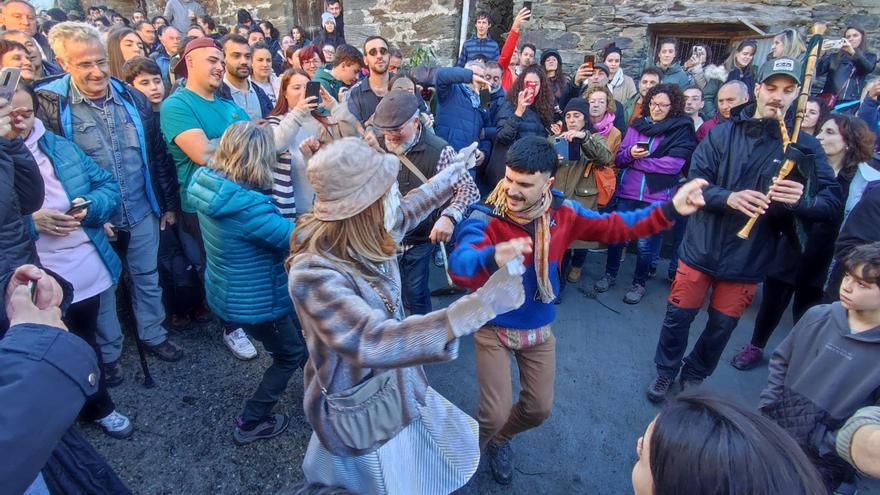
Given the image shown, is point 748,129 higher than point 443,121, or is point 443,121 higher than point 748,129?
point 748,129

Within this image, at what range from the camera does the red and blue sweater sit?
2.40 meters

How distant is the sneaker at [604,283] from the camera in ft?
16.9

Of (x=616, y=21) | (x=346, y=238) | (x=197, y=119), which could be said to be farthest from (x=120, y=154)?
(x=616, y=21)

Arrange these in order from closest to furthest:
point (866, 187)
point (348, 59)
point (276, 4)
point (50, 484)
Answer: point (50, 484) → point (866, 187) → point (348, 59) → point (276, 4)

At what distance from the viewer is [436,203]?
8.04ft

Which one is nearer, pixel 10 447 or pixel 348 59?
pixel 10 447

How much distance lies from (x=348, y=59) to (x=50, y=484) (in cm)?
497

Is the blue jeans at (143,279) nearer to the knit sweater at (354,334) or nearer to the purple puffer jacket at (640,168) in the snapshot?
the knit sweater at (354,334)

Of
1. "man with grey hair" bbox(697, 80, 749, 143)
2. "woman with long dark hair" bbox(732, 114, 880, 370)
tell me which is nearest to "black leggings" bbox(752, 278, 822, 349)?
"woman with long dark hair" bbox(732, 114, 880, 370)

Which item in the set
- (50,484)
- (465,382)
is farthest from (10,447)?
(465,382)

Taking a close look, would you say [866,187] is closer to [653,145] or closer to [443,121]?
[653,145]

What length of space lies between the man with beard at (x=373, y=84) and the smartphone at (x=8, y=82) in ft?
9.58

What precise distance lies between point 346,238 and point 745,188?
109 inches

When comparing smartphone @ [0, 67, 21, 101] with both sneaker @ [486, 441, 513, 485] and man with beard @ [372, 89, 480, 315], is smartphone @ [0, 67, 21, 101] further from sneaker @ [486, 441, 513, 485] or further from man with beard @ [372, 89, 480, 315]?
sneaker @ [486, 441, 513, 485]
